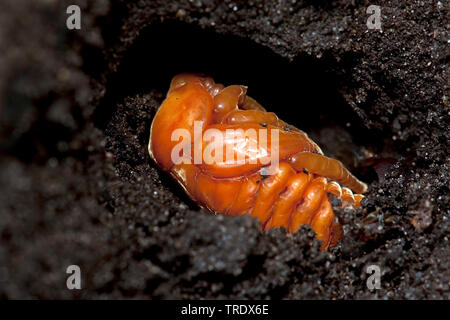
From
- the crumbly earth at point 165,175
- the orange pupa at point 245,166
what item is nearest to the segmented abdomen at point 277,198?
the orange pupa at point 245,166

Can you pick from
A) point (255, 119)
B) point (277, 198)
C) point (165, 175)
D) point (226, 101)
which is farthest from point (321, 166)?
point (165, 175)

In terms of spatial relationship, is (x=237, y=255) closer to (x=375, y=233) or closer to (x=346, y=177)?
(x=375, y=233)

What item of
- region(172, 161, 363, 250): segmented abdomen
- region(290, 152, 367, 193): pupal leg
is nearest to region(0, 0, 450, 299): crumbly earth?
region(172, 161, 363, 250): segmented abdomen

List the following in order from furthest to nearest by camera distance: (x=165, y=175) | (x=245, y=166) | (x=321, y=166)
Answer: (x=165, y=175) < (x=321, y=166) < (x=245, y=166)

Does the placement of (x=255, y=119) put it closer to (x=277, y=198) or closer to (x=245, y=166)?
(x=245, y=166)

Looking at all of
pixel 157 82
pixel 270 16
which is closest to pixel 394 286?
pixel 270 16

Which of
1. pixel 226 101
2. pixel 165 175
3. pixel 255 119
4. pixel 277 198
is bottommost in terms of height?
pixel 277 198

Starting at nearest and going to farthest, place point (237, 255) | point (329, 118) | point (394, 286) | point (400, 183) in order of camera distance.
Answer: point (237, 255) < point (394, 286) < point (400, 183) < point (329, 118)
